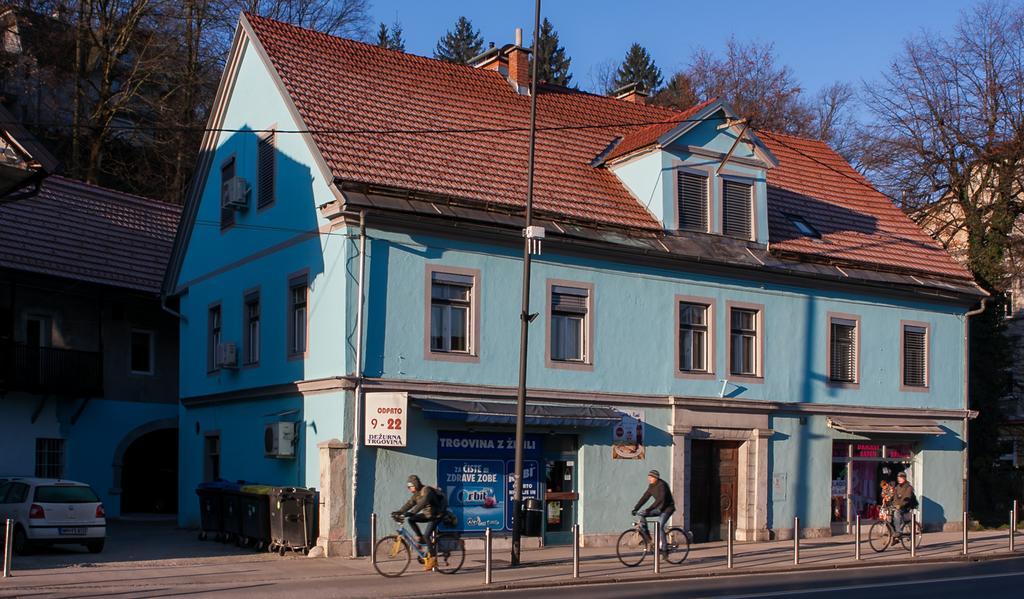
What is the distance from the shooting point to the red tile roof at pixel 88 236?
31984 mm

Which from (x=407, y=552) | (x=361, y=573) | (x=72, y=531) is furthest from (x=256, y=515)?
(x=407, y=552)

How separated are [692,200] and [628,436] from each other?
5.77 meters

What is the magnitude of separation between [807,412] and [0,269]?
20620 millimetres

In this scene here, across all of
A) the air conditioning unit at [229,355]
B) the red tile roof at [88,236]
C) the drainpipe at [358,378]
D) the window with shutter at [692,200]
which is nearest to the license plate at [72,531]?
the drainpipe at [358,378]

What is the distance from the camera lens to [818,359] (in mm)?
28359

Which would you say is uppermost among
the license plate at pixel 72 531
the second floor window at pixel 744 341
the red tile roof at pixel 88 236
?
the red tile roof at pixel 88 236

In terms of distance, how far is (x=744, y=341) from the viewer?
27.4 metres

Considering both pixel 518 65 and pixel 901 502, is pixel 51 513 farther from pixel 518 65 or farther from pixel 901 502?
pixel 901 502

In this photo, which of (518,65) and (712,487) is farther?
(518,65)

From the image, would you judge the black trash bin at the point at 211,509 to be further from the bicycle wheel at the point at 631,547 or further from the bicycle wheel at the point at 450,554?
the bicycle wheel at the point at 631,547

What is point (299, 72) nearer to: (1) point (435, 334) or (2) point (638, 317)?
(1) point (435, 334)

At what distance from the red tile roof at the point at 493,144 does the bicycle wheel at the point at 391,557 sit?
7.00 meters

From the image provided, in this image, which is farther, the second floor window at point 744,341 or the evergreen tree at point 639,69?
the evergreen tree at point 639,69

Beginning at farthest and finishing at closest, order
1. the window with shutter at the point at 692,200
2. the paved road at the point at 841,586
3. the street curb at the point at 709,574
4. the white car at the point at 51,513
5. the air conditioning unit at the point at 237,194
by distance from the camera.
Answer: the window with shutter at the point at 692,200 < the air conditioning unit at the point at 237,194 < the white car at the point at 51,513 < the street curb at the point at 709,574 < the paved road at the point at 841,586
